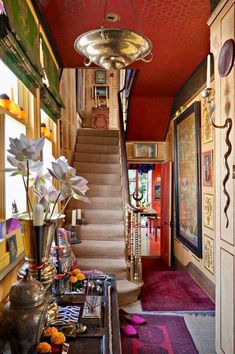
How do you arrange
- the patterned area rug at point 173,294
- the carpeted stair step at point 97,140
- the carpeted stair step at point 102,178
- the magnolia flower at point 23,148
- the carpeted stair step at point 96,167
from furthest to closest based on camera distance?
A: the carpeted stair step at point 97,140 < the carpeted stair step at point 96,167 < the carpeted stair step at point 102,178 < the patterned area rug at point 173,294 < the magnolia flower at point 23,148

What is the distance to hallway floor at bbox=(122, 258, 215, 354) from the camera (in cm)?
265

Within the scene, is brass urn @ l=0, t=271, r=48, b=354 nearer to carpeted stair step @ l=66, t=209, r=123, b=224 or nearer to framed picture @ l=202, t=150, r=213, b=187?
framed picture @ l=202, t=150, r=213, b=187

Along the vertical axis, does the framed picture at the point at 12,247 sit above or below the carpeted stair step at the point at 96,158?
below

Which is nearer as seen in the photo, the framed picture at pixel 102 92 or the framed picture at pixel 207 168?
the framed picture at pixel 207 168

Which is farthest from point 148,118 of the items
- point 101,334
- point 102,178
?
point 101,334

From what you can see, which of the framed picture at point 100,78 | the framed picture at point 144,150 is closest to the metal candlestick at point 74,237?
the framed picture at point 144,150

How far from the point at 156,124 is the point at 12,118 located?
4.89 m

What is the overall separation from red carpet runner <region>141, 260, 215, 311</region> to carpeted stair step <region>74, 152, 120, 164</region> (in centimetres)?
234

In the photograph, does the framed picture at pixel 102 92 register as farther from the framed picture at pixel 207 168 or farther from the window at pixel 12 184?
the window at pixel 12 184

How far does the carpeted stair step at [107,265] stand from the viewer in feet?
12.2

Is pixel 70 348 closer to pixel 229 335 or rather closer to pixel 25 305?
pixel 25 305

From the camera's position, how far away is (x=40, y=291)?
122 cm

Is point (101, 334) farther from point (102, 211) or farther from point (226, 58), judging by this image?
point (102, 211)

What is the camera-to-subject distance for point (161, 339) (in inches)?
108
